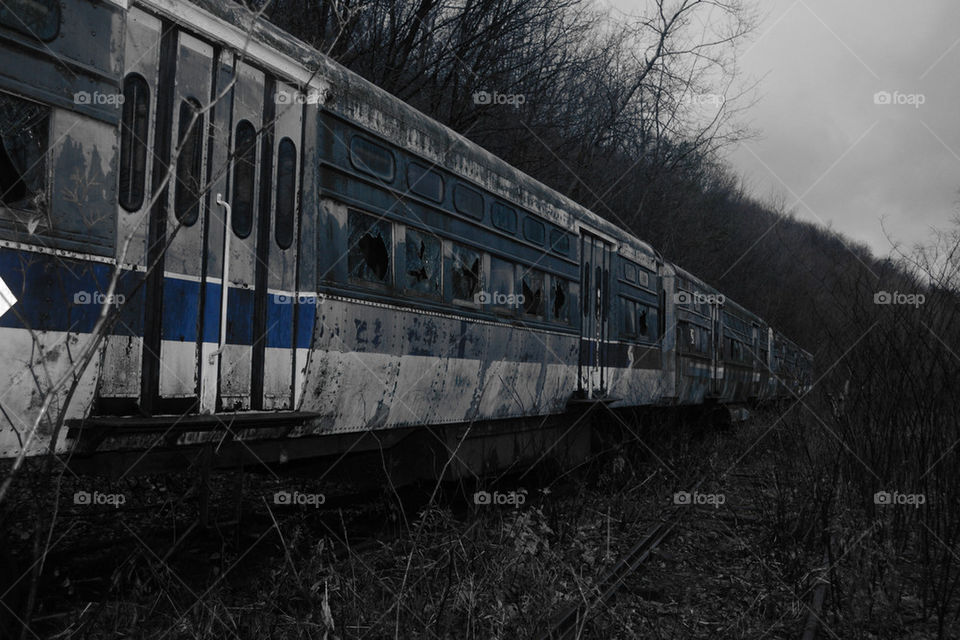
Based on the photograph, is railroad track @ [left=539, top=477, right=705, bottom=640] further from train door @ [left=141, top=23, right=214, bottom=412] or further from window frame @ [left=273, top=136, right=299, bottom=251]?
window frame @ [left=273, top=136, right=299, bottom=251]

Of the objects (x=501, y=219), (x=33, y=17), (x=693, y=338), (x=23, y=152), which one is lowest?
(x=693, y=338)

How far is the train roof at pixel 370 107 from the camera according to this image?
4.25 metres

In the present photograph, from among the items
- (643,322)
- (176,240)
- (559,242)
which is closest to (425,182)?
Result: (176,240)

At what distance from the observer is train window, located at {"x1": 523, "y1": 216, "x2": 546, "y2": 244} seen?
759 cm

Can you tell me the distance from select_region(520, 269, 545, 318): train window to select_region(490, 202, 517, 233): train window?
0.50m

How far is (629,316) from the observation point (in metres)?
10.5

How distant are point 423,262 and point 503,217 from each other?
1.50 m

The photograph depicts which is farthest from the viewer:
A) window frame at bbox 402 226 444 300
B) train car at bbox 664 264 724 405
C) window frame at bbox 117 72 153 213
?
train car at bbox 664 264 724 405

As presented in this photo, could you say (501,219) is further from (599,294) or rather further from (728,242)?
(728,242)

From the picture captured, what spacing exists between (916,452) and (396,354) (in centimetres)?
367

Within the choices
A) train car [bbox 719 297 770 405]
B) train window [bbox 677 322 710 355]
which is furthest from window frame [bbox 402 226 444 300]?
train car [bbox 719 297 770 405]

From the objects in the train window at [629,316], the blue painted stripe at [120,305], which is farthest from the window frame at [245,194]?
the train window at [629,316]

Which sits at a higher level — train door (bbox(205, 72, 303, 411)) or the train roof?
the train roof

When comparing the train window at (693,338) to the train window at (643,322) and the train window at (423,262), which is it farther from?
the train window at (423,262)
